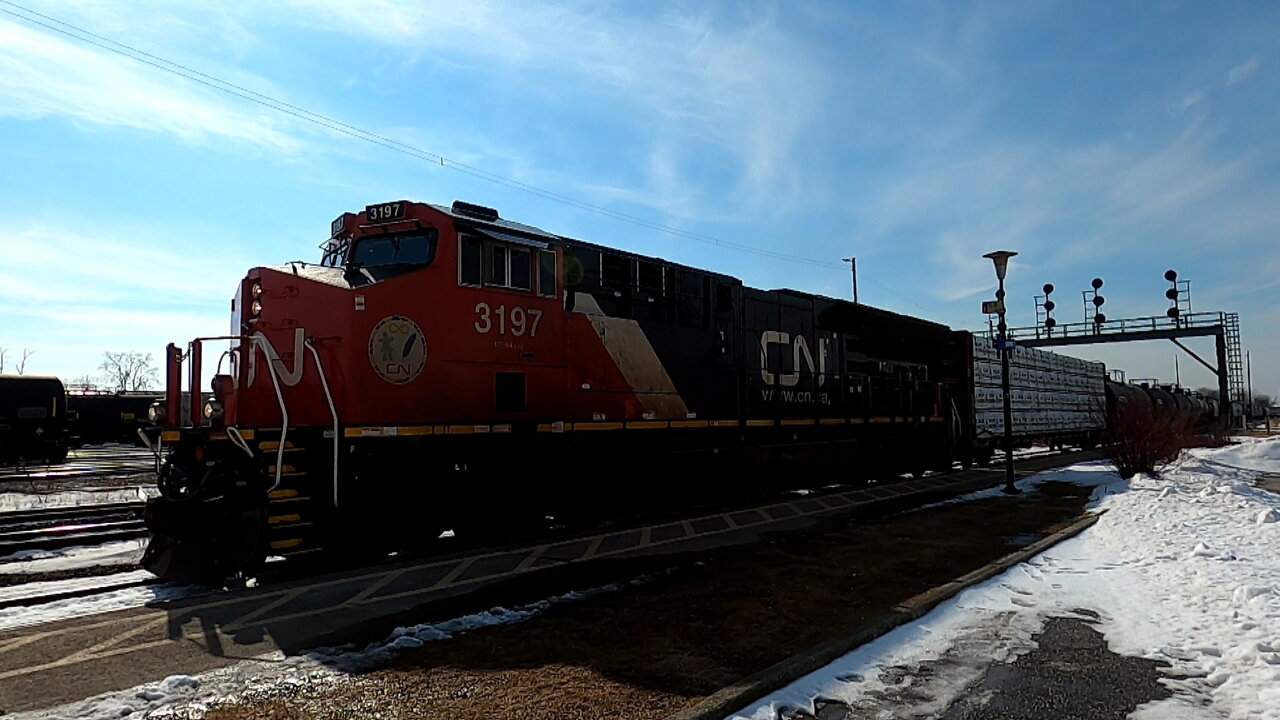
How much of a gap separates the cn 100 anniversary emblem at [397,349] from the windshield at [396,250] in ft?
2.49

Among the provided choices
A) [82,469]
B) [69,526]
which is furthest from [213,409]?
[82,469]

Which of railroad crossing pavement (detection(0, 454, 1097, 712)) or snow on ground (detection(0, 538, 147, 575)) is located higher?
snow on ground (detection(0, 538, 147, 575))

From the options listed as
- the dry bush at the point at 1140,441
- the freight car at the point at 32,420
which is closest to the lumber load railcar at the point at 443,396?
the dry bush at the point at 1140,441

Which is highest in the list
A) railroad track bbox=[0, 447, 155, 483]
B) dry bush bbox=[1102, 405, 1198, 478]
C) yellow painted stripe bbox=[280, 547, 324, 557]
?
dry bush bbox=[1102, 405, 1198, 478]

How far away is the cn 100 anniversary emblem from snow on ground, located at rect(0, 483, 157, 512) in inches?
332

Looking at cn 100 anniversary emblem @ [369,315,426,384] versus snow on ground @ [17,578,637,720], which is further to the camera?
cn 100 anniversary emblem @ [369,315,426,384]

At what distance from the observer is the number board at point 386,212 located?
362 inches

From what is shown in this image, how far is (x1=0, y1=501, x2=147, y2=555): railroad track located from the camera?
996 cm

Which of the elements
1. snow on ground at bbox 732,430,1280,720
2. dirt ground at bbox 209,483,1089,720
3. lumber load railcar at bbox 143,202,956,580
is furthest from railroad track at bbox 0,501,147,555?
snow on ground at bbox 732,430,1280,720

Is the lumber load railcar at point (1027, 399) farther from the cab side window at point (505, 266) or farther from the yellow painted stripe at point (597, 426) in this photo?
the cab side window at point (505, 266)

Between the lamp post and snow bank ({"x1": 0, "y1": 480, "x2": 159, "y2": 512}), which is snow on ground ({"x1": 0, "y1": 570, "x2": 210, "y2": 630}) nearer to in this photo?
snow bank ({"x1": 0, "y1": 480, "x2": 159, "y2": 512})

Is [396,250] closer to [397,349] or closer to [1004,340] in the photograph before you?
[397,349]

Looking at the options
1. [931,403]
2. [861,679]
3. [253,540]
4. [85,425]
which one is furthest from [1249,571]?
[85,425]

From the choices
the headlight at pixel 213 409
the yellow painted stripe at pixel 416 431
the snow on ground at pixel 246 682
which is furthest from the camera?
the yellow painted stripe at pixel 416 431
